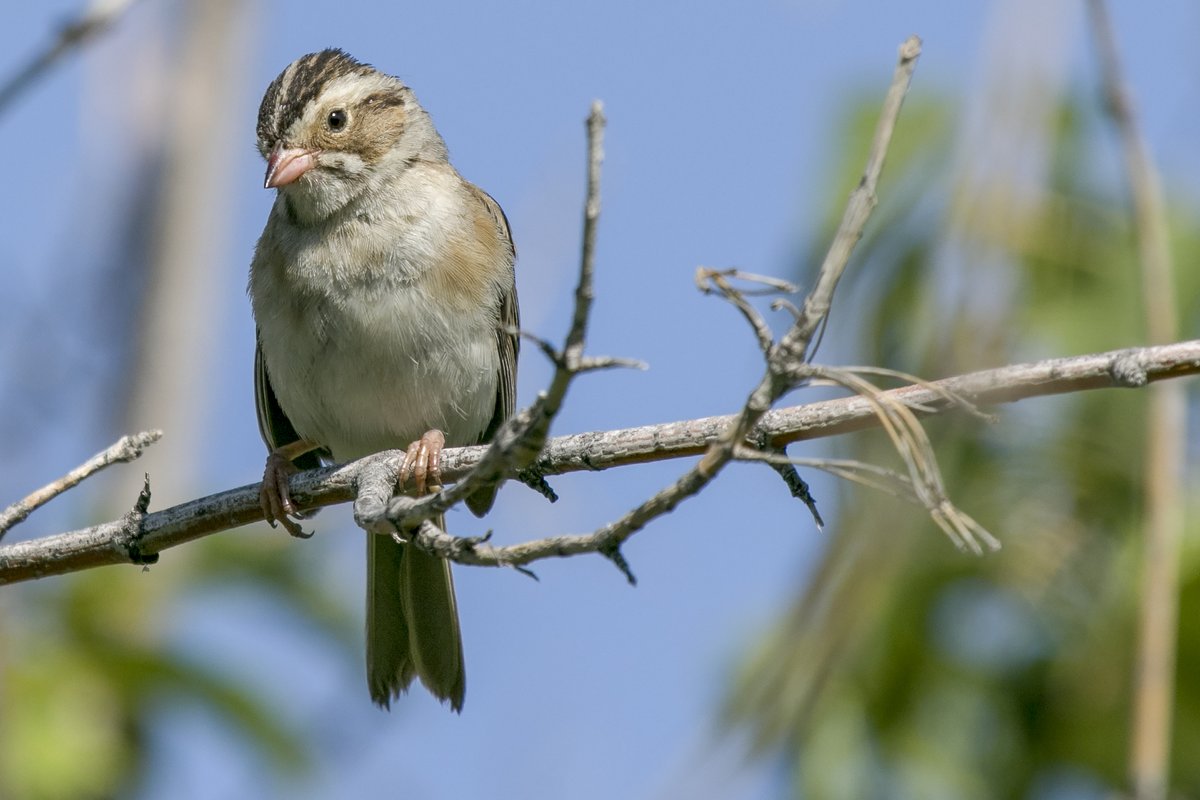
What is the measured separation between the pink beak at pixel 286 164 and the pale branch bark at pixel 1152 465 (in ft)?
8.22

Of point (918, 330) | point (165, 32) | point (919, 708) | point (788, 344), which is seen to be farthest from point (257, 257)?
point (165, 32)

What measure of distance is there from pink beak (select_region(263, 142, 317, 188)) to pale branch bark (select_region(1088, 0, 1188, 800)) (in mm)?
2507

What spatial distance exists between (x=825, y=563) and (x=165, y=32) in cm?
1341

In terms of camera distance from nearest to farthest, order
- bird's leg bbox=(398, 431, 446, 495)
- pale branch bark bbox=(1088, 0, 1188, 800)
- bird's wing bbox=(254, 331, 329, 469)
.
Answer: pale branch bark bbox=(1088, 0, 1188, 800) → bird's leg bbox=(398, 431, 446, 495) → bird's wing bbox=(254, 331, 329, 469)

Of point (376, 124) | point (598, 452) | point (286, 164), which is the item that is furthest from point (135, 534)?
point (376, 124)

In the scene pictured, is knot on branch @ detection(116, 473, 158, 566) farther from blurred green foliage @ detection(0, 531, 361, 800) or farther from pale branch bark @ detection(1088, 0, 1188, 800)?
pale branch bark @ detection(1088, 0, 1188, 800)

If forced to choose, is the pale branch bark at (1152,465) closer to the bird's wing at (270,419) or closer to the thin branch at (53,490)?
the thin branch at (53,490)

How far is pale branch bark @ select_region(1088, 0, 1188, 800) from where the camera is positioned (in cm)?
340

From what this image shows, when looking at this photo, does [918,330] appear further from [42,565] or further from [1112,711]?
[42,565]

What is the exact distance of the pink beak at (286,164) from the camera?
5000 millimetres

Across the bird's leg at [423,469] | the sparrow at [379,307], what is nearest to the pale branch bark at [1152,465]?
the bird's leg at [423,469]

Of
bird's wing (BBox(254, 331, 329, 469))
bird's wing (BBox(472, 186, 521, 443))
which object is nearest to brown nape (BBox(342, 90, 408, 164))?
bird's wing (BBox(472, 186, 521, 443))

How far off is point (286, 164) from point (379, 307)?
22.2 inches

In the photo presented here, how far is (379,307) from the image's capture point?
16.2ft
